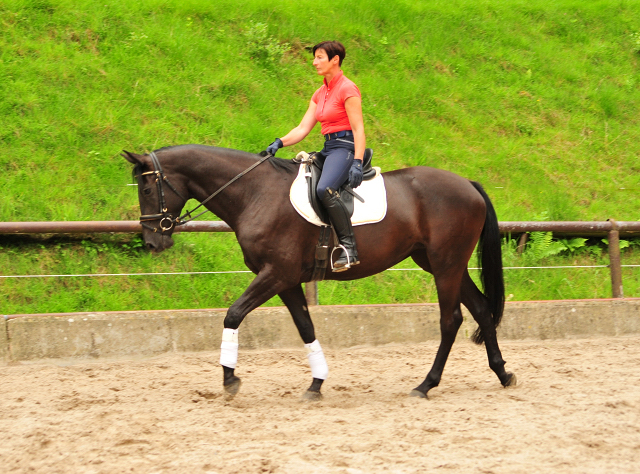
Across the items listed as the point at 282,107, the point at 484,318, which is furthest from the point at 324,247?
the point at 282,107

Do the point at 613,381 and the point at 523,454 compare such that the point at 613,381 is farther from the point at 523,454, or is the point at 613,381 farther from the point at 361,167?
the point at 361,167

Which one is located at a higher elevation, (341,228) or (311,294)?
(341,228)

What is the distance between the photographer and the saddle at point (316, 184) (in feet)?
15.9

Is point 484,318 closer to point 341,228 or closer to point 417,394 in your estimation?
point 417,394

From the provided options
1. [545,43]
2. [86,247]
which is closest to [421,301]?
[86,247]

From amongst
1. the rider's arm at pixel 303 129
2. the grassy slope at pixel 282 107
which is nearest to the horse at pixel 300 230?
the rider's arm at pixel 303 129

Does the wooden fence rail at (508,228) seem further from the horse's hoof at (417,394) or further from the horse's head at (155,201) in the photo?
the horse's hoof at (417,394)

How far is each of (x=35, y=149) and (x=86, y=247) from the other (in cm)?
198

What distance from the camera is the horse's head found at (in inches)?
185

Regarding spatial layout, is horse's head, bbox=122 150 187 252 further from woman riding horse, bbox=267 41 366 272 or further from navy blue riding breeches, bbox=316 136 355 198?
navy blue riding breeches, bbox=316 136 355 198

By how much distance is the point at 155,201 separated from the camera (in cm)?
471

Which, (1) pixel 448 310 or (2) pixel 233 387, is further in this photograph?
(1) pixel 448 310

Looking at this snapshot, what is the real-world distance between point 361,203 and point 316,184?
42 cm

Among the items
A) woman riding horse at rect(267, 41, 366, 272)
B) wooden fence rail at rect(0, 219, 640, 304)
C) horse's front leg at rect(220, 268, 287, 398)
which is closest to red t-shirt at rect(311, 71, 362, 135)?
woman riding horse at rect(267, 41, 366, 272)
